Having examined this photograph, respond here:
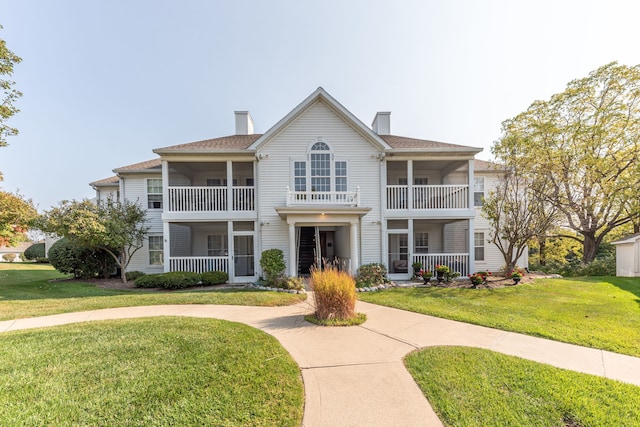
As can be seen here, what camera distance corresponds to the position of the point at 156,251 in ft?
46.6

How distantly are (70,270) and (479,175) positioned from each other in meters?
22.9

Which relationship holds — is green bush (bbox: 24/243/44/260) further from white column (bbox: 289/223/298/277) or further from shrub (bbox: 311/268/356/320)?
shrub (bbox: 311/268/356/320)

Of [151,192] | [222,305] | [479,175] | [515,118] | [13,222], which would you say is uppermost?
[515,118]

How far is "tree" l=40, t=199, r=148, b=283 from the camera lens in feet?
34.6

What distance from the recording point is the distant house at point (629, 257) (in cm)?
1166

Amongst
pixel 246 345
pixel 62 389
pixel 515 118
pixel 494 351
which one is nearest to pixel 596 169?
pixel 515 118

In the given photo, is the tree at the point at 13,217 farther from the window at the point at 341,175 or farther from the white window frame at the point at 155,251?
the window at the point at 341,175

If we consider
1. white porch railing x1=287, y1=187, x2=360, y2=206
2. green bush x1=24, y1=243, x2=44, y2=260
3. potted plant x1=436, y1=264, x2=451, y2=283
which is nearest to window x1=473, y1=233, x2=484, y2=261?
potted plant x1=436, y1=264, x2=451, y2=283

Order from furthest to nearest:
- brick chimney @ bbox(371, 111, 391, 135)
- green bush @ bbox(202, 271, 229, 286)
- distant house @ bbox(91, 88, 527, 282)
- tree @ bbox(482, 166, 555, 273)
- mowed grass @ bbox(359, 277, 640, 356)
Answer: brick chimney @ bbox(371, 111, 391, 135) → distant house @ bbox(91, 88, 527, 282) → green bush @ bbox(202, 271, 229, 286) → tree @ bbox(482, 166, 555, 273) → mowed grass @ bbox(359, 277, 640, 356)

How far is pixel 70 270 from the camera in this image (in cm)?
1288

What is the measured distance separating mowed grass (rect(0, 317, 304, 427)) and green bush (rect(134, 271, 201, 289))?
219 inches

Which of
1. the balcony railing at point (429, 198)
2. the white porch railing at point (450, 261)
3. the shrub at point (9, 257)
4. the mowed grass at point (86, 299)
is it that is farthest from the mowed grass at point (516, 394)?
the shrub at point (9, 257)

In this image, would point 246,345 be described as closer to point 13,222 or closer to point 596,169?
point 13,222

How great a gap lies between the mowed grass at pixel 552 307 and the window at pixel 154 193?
40.7 feet
